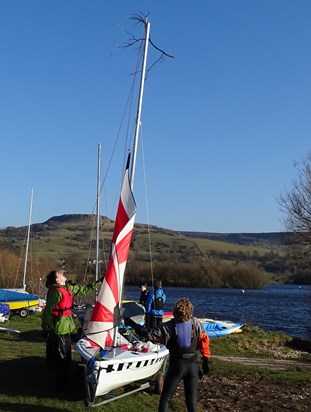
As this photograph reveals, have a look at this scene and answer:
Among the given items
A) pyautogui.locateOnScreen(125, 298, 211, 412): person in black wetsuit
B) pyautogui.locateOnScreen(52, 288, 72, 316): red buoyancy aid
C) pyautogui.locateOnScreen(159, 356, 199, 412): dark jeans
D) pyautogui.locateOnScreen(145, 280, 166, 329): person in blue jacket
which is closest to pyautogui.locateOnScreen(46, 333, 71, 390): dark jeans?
pyautogui.locateOnScreen(52, 288, 72, 316): red buoyancy aid

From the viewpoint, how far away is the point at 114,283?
369 inches

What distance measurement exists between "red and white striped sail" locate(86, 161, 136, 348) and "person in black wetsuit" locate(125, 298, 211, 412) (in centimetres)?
131

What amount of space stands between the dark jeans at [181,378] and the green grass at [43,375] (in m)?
1.42

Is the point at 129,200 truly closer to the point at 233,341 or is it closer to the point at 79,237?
the point at 233,341

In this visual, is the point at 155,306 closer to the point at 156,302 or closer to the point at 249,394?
the point at 156,302

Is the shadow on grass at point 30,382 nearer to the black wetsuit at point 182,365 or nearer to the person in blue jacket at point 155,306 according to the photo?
the black wetsuit at point 182,365

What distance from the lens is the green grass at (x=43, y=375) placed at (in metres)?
9.04

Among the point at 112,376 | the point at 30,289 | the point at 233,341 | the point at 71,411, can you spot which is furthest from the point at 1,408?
the point at 30,289

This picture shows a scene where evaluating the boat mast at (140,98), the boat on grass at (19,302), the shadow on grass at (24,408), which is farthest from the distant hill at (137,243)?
the shadow on grass at (24,408)

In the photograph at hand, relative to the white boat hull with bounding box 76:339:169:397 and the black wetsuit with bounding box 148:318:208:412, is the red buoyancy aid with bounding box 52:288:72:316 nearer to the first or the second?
the white boat hull with bounding box 76:339:169:397

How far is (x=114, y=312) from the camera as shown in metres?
9.45

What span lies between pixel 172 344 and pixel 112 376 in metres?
1.42

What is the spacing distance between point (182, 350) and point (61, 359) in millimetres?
2673

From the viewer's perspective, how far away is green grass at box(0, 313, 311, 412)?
9.04 meters
